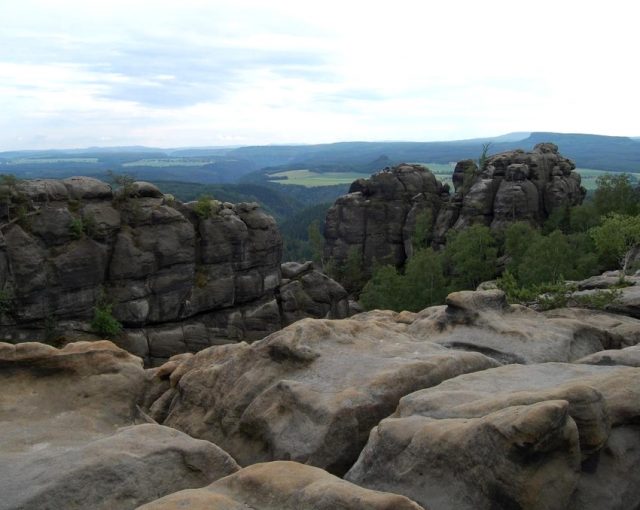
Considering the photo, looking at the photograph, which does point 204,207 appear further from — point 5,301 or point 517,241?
point 517,241

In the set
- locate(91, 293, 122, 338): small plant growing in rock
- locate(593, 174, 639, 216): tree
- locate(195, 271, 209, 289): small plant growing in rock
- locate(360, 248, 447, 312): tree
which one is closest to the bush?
locate(91, 293, 122, 338): small plant growing in rock

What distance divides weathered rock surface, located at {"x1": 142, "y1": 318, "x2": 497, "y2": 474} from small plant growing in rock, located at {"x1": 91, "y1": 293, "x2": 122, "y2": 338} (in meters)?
30.4

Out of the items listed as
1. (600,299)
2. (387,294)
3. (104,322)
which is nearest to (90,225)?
(104,322)

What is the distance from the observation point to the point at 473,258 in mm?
70312

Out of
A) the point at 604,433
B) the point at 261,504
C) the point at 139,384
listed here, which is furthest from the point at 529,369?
the point at 139,384

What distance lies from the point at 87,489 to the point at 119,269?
4351 centimetres

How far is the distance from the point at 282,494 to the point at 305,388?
19.2 ft

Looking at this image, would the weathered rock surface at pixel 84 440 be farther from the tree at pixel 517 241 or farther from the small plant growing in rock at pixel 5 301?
the tree at pixel 517 241

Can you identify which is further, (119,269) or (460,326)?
(119,269)

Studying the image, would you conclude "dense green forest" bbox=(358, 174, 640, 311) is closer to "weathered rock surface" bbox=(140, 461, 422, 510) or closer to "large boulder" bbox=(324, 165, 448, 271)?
"large boulder" bbox=(324, 165, 448, 271)

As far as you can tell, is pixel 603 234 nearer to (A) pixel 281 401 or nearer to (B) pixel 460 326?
(B) pixel 460 326

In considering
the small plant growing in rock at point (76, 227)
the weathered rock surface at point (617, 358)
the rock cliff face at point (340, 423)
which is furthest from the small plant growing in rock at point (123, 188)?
the weathered rock surface at point (617, 358)

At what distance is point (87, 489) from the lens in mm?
10945

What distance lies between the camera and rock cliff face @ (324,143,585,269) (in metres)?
85.7
